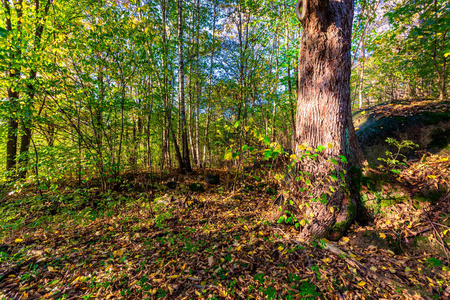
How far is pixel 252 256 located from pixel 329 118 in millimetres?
2408

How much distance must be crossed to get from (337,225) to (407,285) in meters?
0.86

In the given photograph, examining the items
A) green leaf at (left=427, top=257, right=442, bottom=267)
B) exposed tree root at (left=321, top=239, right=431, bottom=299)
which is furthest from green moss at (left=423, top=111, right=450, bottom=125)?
exposed tree root at (left=321, top=239, right=431, bottom=299)

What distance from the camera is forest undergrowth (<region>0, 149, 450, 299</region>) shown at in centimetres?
184

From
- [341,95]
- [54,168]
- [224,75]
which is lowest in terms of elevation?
[54,168]

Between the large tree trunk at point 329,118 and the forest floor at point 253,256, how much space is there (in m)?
0.29

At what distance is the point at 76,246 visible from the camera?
3.07 meters

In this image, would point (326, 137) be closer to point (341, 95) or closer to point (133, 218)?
point (341, 95)

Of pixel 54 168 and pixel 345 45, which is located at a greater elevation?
pixel 345 45

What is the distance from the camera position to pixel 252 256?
7.74 feet

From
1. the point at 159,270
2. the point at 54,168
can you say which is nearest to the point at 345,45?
the point at 159,270

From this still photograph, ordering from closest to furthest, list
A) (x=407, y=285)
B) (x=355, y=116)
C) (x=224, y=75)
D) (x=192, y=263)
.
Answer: (x=407, y=285)
(x=192, y=263)
(x=355, y=116)
(x=224, y=75)

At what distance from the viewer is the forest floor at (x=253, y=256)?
1837 millimetres

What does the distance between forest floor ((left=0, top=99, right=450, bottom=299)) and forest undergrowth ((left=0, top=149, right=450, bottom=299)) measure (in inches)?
0.5

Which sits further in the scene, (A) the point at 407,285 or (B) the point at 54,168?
(B) the point at 54,168
